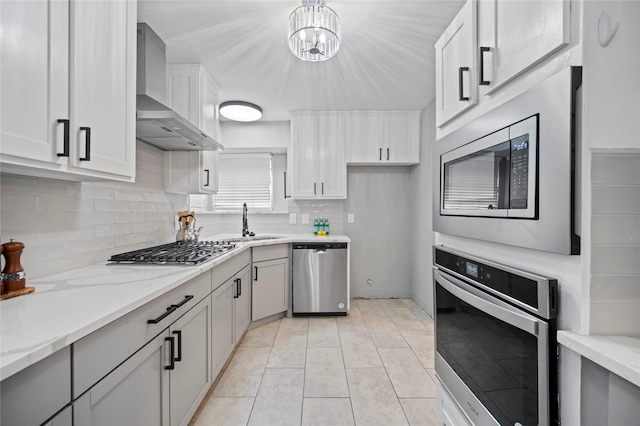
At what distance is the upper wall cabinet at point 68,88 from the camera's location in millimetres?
937

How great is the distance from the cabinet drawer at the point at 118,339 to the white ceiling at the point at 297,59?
1647mm

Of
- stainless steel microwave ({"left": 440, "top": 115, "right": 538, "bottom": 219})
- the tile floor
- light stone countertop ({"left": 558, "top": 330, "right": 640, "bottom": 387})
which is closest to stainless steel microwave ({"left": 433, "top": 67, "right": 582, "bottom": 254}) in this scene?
stainless steel microwave ({"left": 440, "top": 115, "right": 538, "bottom": 219})

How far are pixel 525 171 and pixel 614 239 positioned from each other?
10.8 inches

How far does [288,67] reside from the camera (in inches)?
98.3

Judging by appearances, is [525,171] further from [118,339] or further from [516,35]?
[118,339]

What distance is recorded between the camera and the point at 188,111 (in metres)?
2.56

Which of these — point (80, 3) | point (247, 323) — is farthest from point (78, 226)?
point (247, 323)

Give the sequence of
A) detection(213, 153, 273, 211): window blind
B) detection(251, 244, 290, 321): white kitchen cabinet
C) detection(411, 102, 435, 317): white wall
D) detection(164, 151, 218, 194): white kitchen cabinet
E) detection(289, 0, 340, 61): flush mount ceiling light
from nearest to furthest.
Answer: detection(289, 0, 340, 61): flush mount ceiling light < detection(164, 151, 218, 194): white kitchen cabinet < detection(251, 244, 290, 321): white kitchen cabinet < detection(411, 102, 435, 317): white wall < detection(213, 153, 273, 211): window blind

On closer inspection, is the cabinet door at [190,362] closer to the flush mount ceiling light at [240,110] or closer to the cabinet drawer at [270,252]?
the cabinet drawer at [270,252]

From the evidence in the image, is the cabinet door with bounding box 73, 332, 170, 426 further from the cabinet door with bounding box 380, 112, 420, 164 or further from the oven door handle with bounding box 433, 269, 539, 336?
the cabinet door with bounding box 380, 112, 420, 164

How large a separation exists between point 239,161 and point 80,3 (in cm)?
292

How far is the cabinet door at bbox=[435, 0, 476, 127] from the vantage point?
125 cm

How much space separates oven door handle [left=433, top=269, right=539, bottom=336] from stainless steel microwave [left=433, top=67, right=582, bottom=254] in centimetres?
20

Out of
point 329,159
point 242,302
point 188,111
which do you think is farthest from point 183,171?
point 329,159
